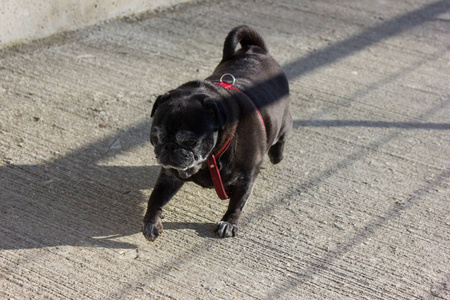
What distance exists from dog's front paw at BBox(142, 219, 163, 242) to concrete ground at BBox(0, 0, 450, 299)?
0.17 feet

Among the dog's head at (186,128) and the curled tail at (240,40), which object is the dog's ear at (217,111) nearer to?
the dog's head at (186,128)

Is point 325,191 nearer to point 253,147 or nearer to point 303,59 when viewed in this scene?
point 253,147

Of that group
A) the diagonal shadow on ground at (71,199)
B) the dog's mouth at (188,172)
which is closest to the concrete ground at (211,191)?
the diagonal shadow on ground at (71,199)

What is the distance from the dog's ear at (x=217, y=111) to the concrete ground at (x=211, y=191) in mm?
677

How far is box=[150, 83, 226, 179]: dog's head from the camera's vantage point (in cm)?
271

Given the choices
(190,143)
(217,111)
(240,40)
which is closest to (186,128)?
(190,143)

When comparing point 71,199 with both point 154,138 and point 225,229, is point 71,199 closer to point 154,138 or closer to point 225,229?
point 154,138

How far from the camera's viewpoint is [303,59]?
5527 millimetres

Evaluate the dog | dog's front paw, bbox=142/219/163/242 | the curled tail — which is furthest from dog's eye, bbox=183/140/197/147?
the curled tail

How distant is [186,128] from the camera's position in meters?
2.71

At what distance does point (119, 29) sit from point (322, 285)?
409cm

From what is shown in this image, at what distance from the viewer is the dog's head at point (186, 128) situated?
2.71 metres

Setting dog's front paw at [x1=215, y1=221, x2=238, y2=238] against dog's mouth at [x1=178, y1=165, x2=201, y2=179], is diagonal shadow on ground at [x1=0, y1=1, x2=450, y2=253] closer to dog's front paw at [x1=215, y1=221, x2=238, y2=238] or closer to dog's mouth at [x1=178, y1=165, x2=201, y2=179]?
dog's front paw at [x1=215, y1=221, x2=238, y2=238]

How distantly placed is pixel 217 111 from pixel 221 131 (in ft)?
0.48
